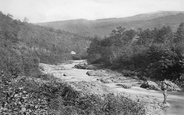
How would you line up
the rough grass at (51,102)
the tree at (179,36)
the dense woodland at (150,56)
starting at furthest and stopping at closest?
the tree at (179,36) < the dense woodland at (150,56) < the rough grass at (51,102)

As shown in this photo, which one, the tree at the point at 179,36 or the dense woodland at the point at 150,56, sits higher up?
the tree at the point at 179,36

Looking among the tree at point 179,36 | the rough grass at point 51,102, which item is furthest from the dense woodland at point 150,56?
the rough grass at point 51,102

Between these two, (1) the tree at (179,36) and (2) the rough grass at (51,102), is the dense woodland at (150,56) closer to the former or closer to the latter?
(1) the tree at (179,36)

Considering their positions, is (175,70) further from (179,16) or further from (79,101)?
(179,16)

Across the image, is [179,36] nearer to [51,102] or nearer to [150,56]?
[150,56]

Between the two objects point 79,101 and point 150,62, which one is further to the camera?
point 150,62

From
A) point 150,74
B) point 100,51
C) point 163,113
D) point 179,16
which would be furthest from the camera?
point 179,16

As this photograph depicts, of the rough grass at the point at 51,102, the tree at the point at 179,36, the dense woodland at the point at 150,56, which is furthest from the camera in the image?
the tree at the point at 179,36

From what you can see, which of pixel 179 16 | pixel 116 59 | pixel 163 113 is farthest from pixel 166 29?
pixel 179 16
